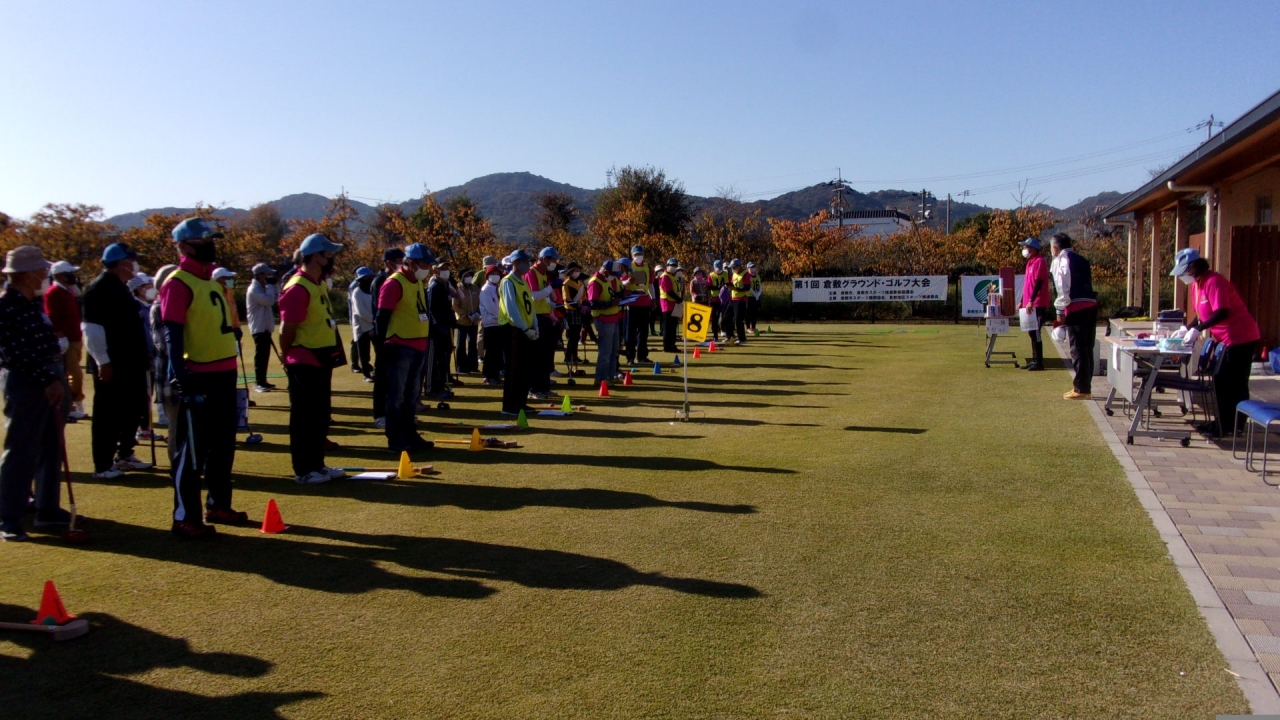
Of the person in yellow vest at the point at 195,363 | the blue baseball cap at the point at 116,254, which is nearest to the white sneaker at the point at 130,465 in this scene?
the blue baseball cap at the point at 116,254

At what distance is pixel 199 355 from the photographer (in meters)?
6.29

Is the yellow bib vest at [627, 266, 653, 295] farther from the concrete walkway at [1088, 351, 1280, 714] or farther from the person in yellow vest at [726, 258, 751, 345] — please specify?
the concrete walkway at [1088, 351, 1280, 714]

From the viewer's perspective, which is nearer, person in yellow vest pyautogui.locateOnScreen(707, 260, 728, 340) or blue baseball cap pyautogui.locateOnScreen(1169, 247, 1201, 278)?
blue baseball cap pyautogui.locateOnScreen(1169, 247, 1201, 278)

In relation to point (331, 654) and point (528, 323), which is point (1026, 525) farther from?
point (528, 323)

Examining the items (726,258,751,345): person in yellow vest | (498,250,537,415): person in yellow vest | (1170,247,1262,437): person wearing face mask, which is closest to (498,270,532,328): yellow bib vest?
(498,250,537,415): person in yellow vest

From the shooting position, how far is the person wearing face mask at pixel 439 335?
43.3ft

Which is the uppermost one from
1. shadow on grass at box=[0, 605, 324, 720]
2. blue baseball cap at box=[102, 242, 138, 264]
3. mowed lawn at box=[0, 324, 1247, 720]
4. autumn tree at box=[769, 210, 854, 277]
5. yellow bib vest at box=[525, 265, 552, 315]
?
autumn tree at box=[769, 210, 854, 277]

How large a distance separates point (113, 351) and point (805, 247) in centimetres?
3418

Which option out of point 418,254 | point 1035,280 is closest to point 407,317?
point 418,254

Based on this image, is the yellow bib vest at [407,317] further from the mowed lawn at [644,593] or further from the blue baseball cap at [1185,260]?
the blue baseball cap at [1185,260]

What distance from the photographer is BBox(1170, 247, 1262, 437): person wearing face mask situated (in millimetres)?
8617

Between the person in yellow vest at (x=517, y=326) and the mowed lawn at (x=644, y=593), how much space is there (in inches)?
85.8

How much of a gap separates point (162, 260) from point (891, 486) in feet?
123

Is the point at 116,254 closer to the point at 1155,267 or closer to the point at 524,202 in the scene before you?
the point at 1155,267
